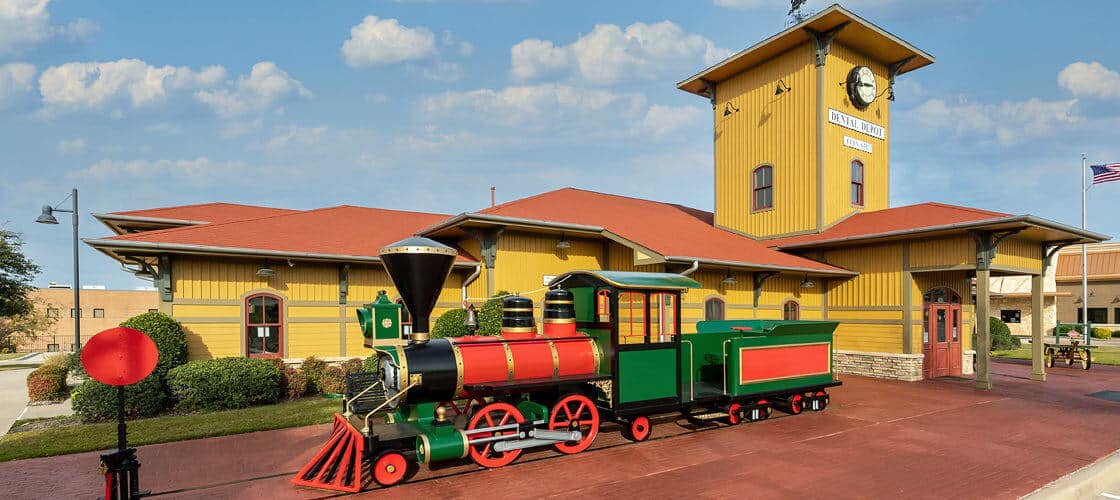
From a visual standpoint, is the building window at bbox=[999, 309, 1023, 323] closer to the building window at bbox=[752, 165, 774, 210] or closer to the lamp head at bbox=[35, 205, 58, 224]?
the building window at bbox=[752, 165, 774, 210]

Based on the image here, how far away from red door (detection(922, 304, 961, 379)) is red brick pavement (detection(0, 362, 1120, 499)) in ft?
16.1

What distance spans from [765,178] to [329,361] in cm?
1549

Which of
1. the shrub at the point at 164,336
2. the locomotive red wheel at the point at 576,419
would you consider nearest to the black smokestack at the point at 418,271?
the locomotive red wheel at the point at 576,419

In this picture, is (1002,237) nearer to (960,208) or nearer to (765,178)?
(960,208)

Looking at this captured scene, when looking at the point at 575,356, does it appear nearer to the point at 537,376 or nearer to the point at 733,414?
the point at 537,376

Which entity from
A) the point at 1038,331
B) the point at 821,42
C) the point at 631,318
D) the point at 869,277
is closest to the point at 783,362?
the point at 631,318

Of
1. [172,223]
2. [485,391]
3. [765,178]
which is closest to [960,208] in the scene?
[765,178]

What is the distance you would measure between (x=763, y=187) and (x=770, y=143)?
1.57 metres

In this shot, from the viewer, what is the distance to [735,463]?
7805 mm

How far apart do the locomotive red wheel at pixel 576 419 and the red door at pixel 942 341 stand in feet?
41.3

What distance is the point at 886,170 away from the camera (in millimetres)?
20344

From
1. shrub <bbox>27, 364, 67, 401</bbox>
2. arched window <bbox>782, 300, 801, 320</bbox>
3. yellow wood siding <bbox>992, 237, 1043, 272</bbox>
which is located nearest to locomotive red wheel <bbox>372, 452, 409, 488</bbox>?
shrub <bbox>27, 364, 67, 401</bbox>

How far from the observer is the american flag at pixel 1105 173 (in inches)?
863

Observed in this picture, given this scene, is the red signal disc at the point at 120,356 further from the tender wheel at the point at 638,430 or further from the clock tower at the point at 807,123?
the clock tower at the point at 807,123
